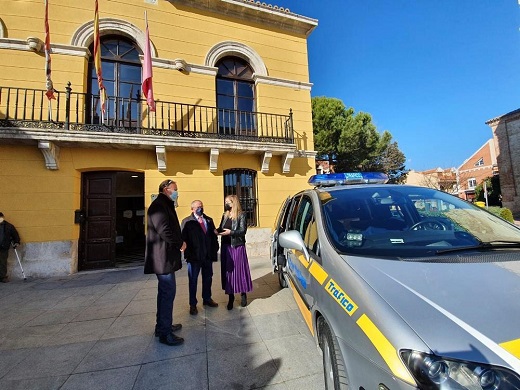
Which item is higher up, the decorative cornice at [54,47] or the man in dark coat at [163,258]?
the decorative cornice at [54,47]

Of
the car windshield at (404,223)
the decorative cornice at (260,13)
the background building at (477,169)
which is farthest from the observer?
the background building at (477,169)

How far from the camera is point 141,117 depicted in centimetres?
769

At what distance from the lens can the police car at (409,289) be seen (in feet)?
3.54

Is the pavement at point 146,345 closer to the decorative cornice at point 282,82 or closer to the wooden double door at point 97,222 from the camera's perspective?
the wooden double door at point 97,222

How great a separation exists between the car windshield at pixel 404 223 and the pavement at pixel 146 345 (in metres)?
1.42

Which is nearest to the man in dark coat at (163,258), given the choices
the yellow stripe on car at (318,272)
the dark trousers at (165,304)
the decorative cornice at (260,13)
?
the dark trousers at (165,304)

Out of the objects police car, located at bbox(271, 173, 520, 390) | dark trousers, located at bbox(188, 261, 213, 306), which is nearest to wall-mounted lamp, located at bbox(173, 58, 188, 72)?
dark trousers, located at bbox(188, 261, 213, 306)

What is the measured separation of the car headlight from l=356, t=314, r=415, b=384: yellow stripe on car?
0.03 metres

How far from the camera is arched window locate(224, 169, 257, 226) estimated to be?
8.54 metres

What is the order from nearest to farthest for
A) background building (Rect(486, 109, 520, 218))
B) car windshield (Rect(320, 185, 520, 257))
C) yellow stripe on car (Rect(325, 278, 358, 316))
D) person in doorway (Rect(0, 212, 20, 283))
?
yellow stripe on car (Rect(325, 278, 358, 316))
car windshield (Rect(320, 185, 520, 257))
person in doorway (Rect(0, 212, 20, 283))
background building (Rect(486, 109, 520, 218))

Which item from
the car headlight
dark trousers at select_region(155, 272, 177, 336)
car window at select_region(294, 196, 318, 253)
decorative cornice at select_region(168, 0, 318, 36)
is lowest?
dark trousers at select_region(155, 272, 177, 336)

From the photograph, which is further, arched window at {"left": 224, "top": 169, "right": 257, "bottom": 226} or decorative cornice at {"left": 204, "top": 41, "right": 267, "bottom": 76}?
decorative cornice at {"left": 204, "top": 41, "right": 267, "bottom": 76}

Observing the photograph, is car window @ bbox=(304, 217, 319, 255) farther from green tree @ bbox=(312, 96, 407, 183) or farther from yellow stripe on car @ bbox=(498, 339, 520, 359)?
green tree @ bbox=(312, 96, 407, 183)

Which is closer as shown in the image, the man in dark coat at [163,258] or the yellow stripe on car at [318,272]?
the yellow stripe on car at [318,272]
